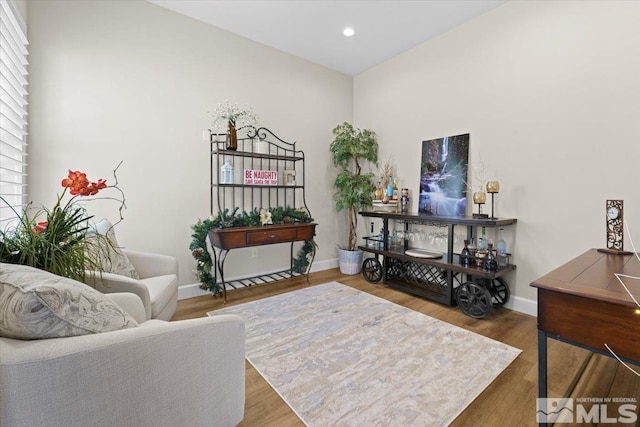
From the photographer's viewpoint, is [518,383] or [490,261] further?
[490,261]

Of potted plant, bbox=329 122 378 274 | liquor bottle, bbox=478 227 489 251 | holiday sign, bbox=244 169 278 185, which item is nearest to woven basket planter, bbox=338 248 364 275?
potted plant, bbox=329 122 378 274

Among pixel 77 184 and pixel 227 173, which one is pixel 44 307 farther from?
pixel 227 173

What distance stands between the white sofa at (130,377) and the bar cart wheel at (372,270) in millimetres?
2728

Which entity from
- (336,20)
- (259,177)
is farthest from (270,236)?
(336,20)

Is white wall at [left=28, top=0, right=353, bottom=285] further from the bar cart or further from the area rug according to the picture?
the bar cart

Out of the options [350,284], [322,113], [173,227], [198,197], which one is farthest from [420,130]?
[173,227]

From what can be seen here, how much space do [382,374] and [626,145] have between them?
260cm

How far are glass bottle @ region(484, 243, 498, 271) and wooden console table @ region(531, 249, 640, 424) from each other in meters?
1.13

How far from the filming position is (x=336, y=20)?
318 centimetres

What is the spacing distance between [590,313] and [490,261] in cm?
150

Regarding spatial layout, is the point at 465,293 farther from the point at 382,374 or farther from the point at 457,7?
the point at 457,7

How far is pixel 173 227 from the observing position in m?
3.16

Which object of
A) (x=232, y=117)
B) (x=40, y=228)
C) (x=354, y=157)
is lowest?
(x=40, y=228)

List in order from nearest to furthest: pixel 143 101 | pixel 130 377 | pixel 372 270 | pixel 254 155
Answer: pixel 130 377, pixel 143 101, pixel 254 155, pixel 372 270
